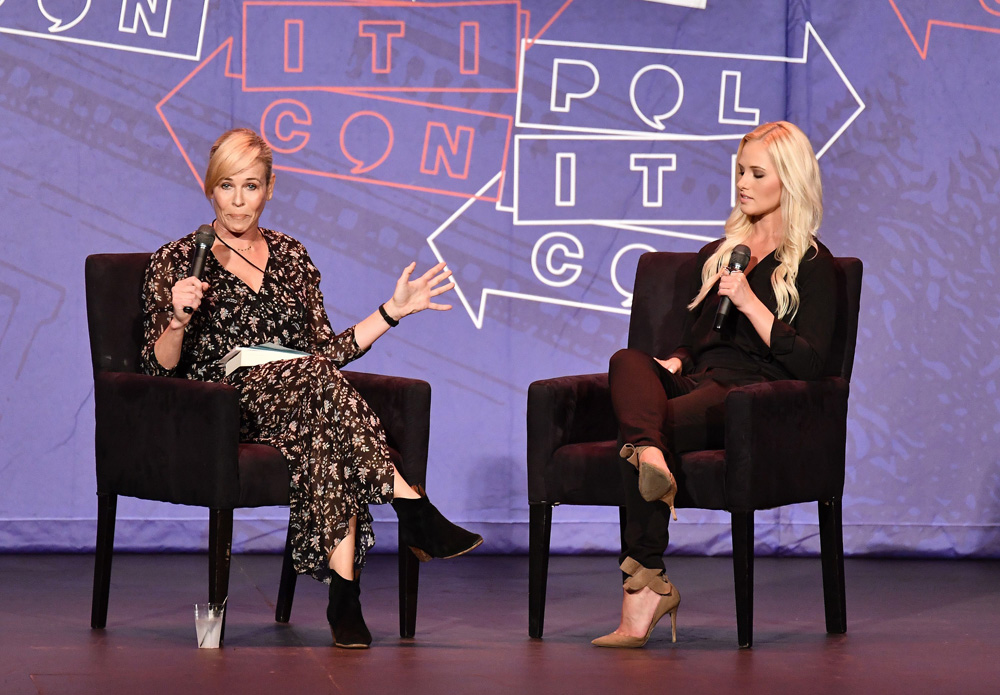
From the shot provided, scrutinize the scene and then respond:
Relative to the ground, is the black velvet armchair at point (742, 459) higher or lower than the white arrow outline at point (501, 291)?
lower

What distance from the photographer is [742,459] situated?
2.99 meters

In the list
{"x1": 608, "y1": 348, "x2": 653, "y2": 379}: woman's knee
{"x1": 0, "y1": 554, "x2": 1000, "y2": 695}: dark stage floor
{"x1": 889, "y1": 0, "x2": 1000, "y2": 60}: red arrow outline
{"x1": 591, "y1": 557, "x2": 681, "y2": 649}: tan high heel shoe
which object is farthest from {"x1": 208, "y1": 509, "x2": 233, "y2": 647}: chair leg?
{"x1": 889, "y1": 0, "x2": 1000, "y2": 60}: red arrow outline

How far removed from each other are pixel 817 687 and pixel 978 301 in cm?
239

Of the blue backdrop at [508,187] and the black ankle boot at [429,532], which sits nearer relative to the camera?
the black ankle boot at [429,532]

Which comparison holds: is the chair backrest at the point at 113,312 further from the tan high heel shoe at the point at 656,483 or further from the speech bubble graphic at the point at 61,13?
the speech bubble graphic at the point at 61,13

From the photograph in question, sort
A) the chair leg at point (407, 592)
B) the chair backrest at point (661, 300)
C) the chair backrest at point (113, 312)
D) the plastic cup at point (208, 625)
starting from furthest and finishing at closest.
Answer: the chair backrest at point (661, 300) → the chair backrest at point (113, 312) → the chair leg at point (407, 592) → the plastic cup at point (208, 625)

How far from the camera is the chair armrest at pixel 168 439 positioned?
2.96 meters

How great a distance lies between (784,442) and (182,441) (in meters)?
1.41

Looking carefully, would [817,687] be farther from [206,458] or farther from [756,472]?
[206,458]

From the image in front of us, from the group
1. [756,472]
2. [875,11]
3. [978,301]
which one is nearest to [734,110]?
[875,11]

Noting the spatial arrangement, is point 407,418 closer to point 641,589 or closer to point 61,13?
point 641,589

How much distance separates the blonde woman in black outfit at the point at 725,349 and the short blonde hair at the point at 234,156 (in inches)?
41.2

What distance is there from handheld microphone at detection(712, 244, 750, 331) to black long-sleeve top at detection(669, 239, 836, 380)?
0.11 meters


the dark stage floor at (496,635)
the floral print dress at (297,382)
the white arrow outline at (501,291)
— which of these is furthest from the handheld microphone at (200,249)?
the white arrow outline at (501,291)
